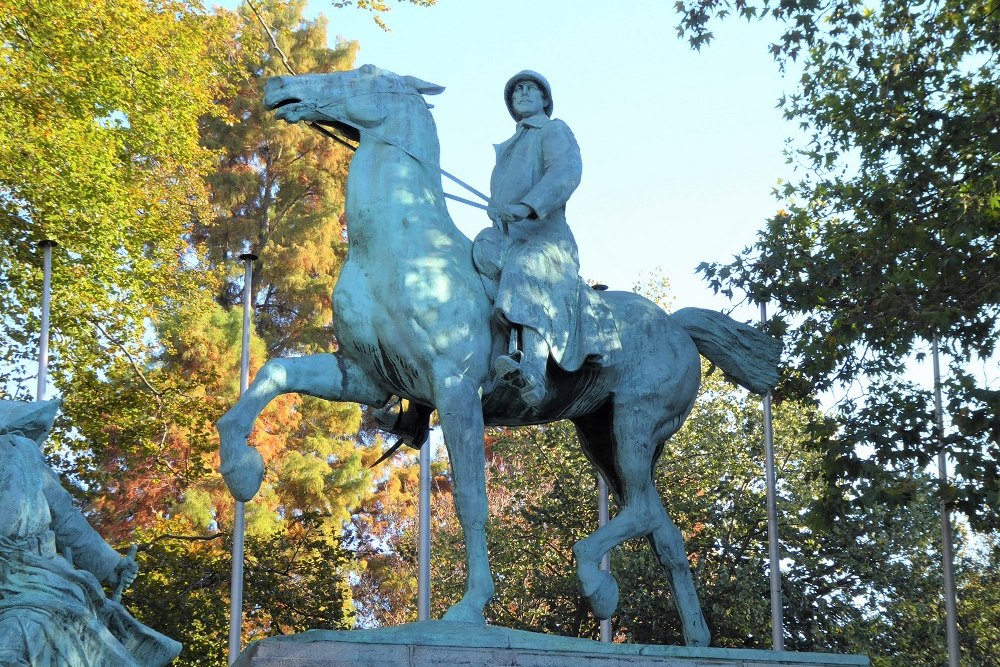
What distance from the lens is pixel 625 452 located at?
7961mm

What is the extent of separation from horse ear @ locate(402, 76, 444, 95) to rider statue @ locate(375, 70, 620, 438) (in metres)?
0.62

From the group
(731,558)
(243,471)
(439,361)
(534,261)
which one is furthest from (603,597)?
(731,558)

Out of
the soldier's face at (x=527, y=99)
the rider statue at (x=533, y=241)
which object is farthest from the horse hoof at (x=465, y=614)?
the soldier's face at (x=527, y=99)

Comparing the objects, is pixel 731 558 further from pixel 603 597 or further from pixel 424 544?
pixel 603 597

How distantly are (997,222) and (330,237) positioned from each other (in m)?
18.3

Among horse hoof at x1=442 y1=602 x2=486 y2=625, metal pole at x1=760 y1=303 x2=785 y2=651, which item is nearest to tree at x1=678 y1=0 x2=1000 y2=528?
metal pole at x1=760 y1=303 x2=785 y2=651

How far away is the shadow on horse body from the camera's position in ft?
23.4

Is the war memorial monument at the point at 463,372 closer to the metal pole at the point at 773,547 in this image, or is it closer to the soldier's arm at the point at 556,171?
the soldier's arm at the point at 556,171

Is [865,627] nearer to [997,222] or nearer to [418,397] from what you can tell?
[997,222]

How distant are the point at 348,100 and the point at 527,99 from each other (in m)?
1.22

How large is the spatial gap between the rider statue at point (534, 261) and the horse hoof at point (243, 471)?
1.21 m

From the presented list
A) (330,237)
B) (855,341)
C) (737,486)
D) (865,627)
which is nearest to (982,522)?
(855,341)

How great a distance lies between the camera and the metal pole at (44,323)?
17.6 meters

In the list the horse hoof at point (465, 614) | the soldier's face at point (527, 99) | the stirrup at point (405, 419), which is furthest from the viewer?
the soldier's face at point (527, 99)
